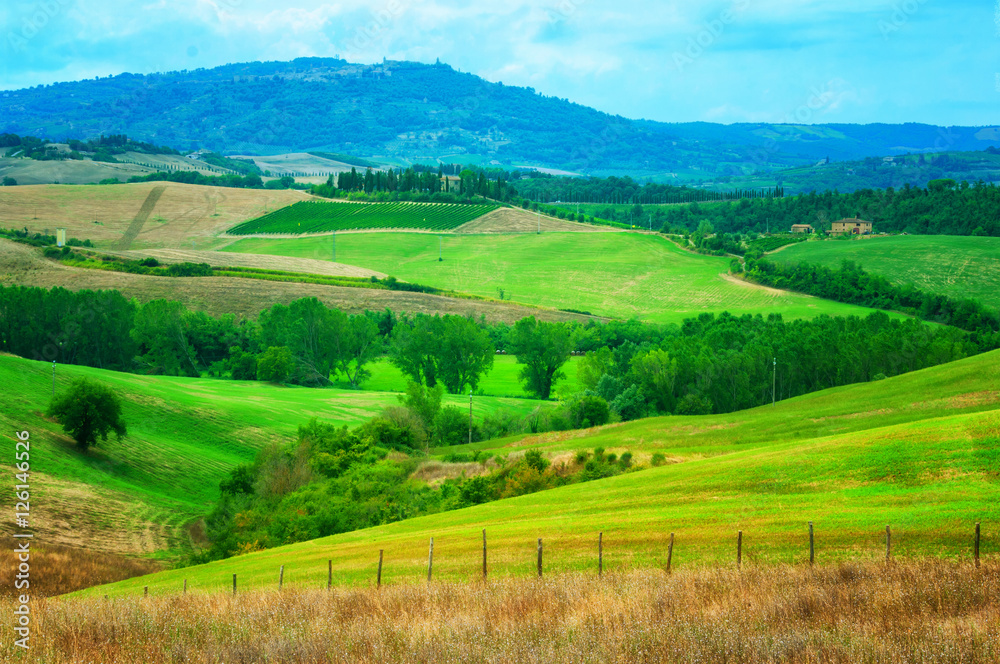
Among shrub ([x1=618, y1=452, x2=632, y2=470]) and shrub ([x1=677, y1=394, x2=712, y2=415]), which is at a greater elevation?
shrub ([x1=618, y1=452, x2=632, y2=470])

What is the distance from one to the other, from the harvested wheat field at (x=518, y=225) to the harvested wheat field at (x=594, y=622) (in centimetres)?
16551

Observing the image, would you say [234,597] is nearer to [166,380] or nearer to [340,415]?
[340,415]

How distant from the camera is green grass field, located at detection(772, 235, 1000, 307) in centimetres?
12481

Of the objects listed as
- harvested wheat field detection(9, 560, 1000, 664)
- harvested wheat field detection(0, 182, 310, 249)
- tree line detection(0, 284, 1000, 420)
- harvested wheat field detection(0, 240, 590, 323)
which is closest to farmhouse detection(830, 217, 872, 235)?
tree line detection(0, 284, 1000, 420)

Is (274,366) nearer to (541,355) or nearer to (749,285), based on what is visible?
(541,355)

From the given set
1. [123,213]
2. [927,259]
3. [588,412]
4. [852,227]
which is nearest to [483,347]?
[588,412]

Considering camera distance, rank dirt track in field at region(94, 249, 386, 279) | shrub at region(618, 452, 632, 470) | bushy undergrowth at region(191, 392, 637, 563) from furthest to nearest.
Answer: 1. dirt track in field at region(94, 249, 386, 279)
2. shrub at region(618, 452, 632, 470)
3. bushy undergrowth at region(191, 392, 637, 563)

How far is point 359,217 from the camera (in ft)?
613

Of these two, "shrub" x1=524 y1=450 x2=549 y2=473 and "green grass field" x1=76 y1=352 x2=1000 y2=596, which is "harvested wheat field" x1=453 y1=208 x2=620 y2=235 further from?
"green grass field" x1=76 y1=352 x2=1000 y2=596

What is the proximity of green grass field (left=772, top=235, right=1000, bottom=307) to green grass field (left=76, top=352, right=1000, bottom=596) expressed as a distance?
9675 cm

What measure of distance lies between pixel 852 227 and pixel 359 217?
353 feet

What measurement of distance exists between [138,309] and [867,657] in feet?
346

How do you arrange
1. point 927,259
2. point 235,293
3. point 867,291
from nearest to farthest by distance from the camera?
point 235,293 < point 867,291 < point 927,259

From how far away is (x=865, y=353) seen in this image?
7419cm
